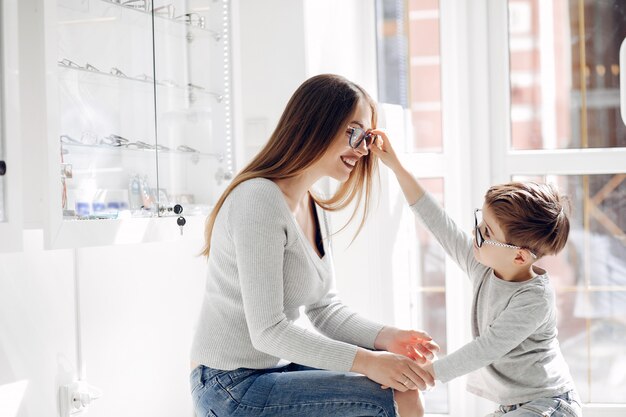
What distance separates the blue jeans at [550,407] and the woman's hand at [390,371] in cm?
33

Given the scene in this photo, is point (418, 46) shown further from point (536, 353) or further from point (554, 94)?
point (536, 353)

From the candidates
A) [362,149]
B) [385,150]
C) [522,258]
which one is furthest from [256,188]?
[522,258]

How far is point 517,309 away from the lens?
5.81 feet

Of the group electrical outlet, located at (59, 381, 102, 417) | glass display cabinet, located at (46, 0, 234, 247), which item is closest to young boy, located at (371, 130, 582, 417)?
glass display cabinet, located at (46, 0, 234, 247)

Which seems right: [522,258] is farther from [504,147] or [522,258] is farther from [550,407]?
[504,147]

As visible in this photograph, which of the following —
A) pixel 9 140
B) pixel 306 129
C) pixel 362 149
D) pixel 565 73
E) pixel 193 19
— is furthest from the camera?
pixel 565 73

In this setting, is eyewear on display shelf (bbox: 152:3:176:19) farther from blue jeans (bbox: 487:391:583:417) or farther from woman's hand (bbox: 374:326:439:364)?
blue jeans (bbox: 487:391:583:417)

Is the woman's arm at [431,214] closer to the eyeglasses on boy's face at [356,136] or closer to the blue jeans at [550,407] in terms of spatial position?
the eyeglasses on boy's face at [356,136]

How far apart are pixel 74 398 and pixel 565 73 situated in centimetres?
184

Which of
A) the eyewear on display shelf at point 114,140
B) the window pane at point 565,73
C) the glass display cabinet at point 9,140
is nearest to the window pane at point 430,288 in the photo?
the window pane at point 565,73

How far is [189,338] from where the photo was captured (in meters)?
2.28

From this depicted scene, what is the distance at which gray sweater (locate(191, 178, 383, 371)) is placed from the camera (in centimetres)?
154

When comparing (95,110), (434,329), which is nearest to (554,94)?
(434,329)

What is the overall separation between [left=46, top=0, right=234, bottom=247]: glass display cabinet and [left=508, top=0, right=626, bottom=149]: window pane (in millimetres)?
1068
